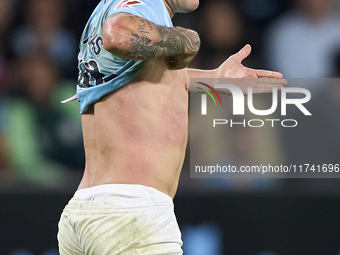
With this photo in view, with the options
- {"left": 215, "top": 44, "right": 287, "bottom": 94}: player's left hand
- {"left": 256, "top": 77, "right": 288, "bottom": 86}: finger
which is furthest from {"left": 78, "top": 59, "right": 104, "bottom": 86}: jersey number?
{"left": 256, "top": 77, "right": 288, "bottom": 86}: finger

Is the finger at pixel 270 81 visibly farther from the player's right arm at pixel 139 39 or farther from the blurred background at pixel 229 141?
the blurred background at pixel 229 141

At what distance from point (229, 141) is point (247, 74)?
1.35 meters

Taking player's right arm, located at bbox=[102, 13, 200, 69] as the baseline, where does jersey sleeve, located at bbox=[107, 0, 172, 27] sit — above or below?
above

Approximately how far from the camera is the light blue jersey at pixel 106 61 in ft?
5.02

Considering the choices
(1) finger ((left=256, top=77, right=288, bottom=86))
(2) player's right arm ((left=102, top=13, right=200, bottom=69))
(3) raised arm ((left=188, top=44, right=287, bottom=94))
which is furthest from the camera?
(1) finger ((left=256, top=77, right=288, bottom=86))

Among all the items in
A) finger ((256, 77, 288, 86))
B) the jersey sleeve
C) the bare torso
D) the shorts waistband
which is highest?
the jersey sleeve

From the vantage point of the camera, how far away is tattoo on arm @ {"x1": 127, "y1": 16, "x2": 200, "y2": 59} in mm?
1443

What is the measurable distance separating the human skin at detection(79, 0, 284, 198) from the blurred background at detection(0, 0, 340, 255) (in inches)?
60.3

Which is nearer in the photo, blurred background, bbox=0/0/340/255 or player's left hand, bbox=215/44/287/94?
player's left hand, bbox=215/44/287/94

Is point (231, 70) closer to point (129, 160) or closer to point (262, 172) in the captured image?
point (129, 160)

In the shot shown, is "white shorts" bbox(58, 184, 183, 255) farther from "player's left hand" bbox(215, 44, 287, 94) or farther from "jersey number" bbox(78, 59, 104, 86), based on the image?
"player's left hand" bbox(215, 44, 287, 94)

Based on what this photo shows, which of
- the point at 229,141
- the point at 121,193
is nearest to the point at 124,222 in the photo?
the point at 121,193

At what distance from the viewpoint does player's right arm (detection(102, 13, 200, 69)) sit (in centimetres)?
142

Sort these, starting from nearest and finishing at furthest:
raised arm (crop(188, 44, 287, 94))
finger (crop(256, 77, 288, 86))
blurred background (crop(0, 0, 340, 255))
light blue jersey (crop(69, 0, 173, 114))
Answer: light blue jersey (crop(69, 0, 173, 114)) < raised arm (crop(188, 44, 287, 94)) < finger (crop(256, 77, 288, 86)) < blurred background (crop(0, 0, 340, 255))
